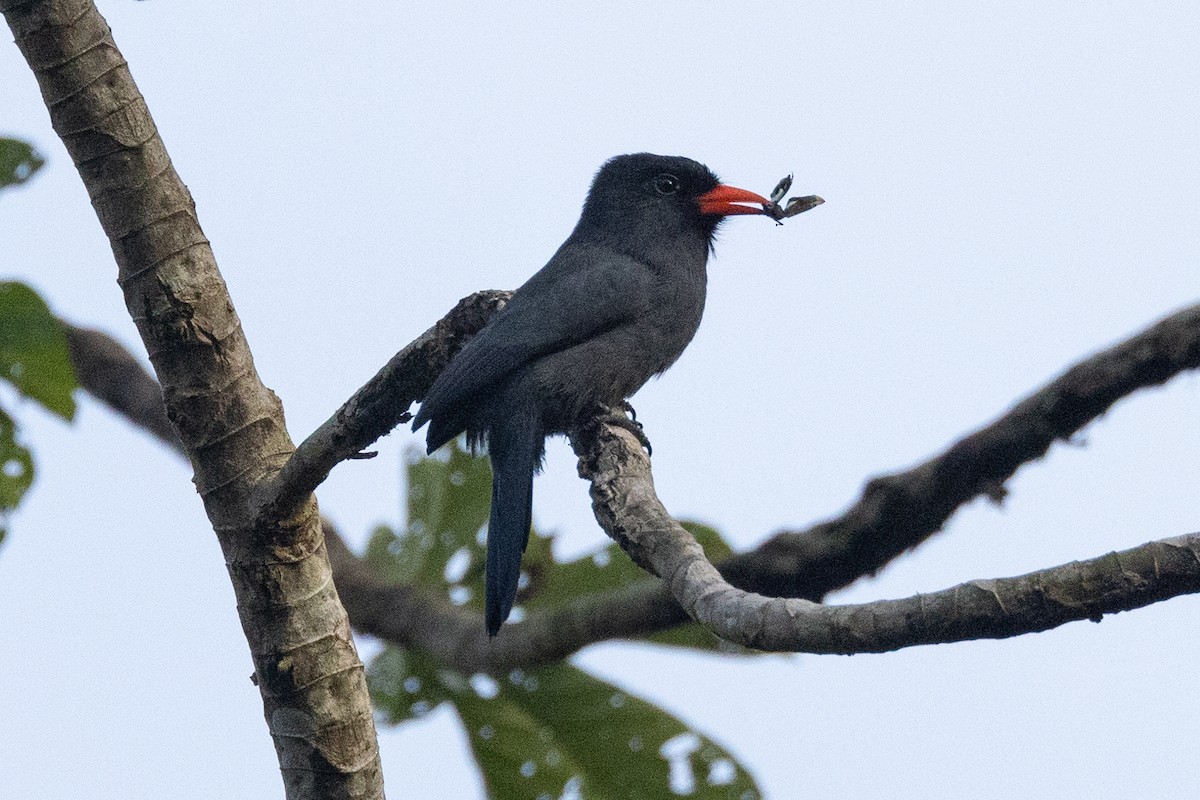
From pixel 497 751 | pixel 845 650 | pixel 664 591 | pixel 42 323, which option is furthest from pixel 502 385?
pixel 845 650

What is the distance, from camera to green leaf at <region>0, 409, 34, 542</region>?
4.61 meters

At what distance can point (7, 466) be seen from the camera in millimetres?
4621

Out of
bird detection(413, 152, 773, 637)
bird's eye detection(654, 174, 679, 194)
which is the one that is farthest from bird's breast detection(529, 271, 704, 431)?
bird's eye detection(654, 174, 679, 194)

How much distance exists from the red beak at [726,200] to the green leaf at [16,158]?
2.49m

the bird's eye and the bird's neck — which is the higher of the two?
the bird's eye

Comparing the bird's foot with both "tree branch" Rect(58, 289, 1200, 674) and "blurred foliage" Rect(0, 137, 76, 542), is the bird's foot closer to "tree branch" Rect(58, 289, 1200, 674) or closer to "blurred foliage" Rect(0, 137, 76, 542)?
"tree branch" Rect(58, 289, 1200, 674)

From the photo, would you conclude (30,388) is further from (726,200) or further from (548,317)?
(726,200)

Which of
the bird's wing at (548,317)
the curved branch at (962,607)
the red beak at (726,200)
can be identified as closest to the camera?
the curved branch at (962,607)

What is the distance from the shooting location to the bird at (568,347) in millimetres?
4316

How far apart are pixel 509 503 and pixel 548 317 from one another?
655 millimetres

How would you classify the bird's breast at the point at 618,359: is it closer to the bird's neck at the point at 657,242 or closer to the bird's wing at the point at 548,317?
the bird's wing at the point at 548,317

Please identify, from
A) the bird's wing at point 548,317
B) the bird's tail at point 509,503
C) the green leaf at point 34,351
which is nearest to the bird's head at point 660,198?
the bird's wing at point 548,317

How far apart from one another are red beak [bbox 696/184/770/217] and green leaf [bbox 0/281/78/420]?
2463 mm

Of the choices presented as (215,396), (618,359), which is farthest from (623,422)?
(215,396)
